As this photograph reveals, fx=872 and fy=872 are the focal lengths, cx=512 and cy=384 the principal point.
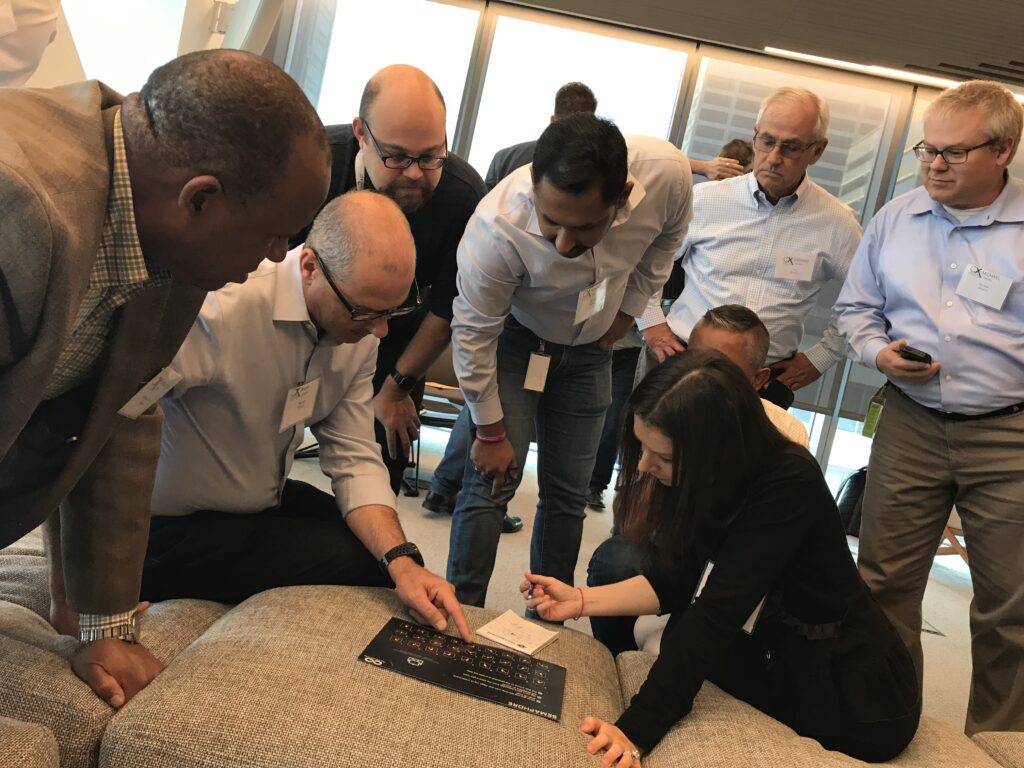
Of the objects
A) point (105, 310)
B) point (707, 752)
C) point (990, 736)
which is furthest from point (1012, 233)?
point (105, 310)

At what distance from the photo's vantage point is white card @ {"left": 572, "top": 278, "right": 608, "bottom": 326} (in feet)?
7.09

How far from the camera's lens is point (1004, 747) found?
5.29 ft

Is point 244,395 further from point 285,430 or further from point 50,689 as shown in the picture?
point 50,689

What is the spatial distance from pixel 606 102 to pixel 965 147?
3.89 m

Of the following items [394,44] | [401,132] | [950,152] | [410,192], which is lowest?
[410,192]

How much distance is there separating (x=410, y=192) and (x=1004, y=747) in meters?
1.72

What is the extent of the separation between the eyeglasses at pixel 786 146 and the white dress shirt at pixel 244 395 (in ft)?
5.14

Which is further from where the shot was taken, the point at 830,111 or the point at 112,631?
the point at 830,111

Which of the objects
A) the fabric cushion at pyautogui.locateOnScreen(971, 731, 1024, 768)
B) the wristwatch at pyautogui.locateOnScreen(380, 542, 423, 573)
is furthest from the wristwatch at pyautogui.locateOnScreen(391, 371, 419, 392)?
the fabric cushion at pyautogui.locateOnScreen(971, 731, 1024, 768)

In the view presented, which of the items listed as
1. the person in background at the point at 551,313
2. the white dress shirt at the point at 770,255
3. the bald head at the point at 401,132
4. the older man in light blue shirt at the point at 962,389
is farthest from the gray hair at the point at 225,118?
the white dress shirt at the point at 770,255

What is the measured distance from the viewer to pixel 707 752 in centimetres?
138

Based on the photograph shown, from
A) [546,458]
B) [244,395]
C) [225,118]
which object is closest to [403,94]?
[244,395]

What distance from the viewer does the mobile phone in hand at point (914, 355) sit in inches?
86.0

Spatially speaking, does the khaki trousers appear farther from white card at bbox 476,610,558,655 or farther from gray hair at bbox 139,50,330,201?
gray hair at bbox 139,50,330,201
